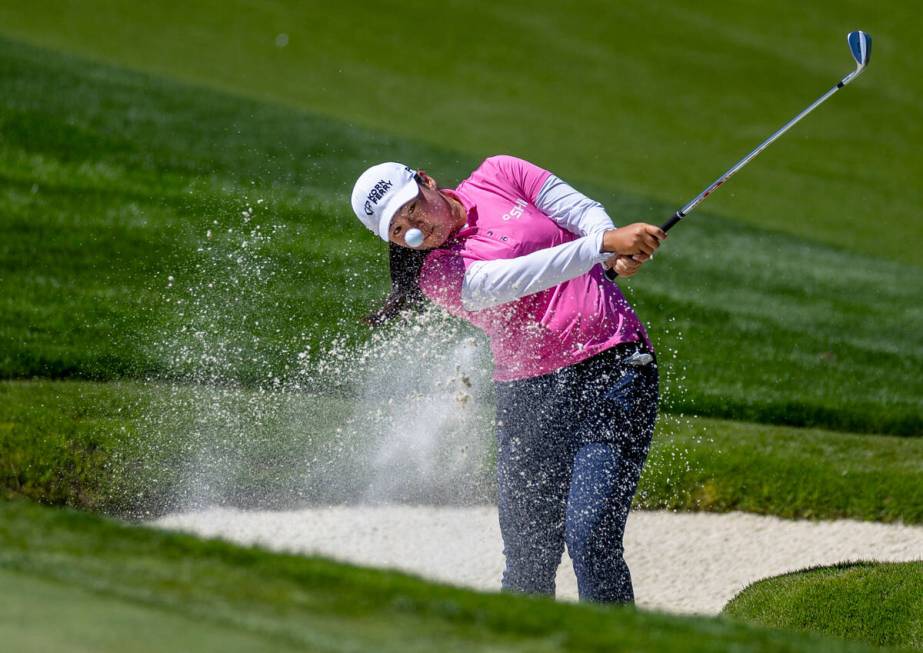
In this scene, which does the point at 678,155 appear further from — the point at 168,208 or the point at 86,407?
the point at 86,407

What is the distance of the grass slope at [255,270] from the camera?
7855mm

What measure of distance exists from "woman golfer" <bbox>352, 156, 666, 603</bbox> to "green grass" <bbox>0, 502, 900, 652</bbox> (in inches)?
33.6

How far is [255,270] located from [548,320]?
195 inches

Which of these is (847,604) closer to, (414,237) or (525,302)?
(525,302)

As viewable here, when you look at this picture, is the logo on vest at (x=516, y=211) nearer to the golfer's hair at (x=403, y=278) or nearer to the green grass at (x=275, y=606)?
the golfer's hair at (x=403, y=278)

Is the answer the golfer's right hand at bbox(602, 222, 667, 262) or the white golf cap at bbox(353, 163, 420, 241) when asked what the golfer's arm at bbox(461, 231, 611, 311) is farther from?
the white golf cap at bbox(353, 163, 420, 241)

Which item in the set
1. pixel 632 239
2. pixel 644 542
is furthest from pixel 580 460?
pixel 644 542

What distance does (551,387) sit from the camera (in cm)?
441

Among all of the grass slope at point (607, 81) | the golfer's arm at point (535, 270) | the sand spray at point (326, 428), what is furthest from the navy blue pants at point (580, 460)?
the grass slope at point (607, 81)

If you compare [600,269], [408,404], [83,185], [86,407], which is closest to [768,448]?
[408,404]

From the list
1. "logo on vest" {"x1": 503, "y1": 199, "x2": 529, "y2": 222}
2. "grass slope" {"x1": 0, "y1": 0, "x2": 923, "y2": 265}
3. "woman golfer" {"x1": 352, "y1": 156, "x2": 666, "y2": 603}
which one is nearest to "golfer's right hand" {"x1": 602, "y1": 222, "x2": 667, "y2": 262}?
"woman golfer" {"x1": 352, "y1": 156, "x2": 666, "y2": 603}

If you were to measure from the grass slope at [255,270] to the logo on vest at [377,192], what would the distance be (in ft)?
10.7

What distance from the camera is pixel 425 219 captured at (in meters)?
4.29

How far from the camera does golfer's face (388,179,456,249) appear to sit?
4273 mm
